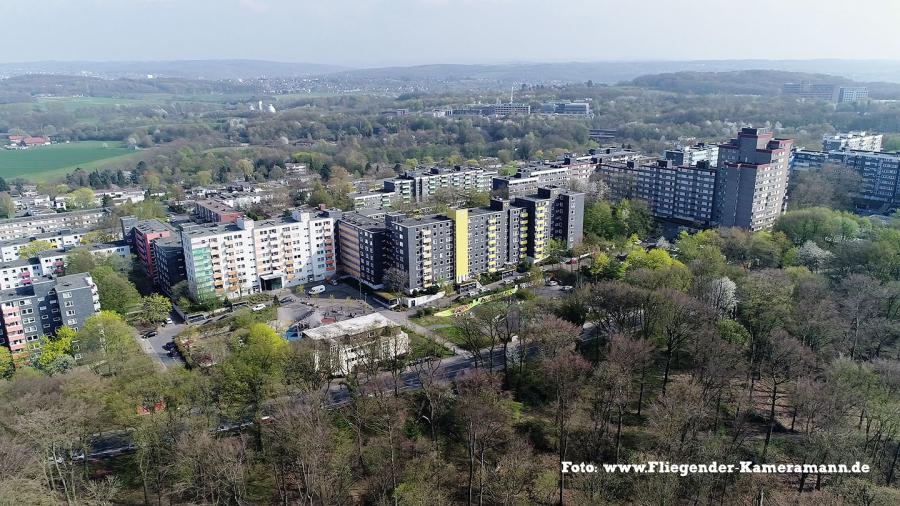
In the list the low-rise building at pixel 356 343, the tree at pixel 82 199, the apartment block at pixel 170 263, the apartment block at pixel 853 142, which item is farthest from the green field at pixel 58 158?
the apartment block at pixel 853 142

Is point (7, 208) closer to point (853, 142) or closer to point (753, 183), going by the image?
point (753, 183)

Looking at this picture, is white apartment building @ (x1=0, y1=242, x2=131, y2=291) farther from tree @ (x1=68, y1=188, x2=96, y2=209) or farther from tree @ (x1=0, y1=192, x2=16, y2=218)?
tree @ (x1=68, y1=188, x2=96, y2=209)

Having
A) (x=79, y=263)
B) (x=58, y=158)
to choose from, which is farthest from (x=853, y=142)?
(x=58, y=158)

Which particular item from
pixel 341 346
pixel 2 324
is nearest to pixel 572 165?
pixel 341 346

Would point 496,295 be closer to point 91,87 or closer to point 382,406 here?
point 382,406

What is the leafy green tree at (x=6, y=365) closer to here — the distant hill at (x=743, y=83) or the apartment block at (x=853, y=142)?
the apartment block at (x=853, y=142)
